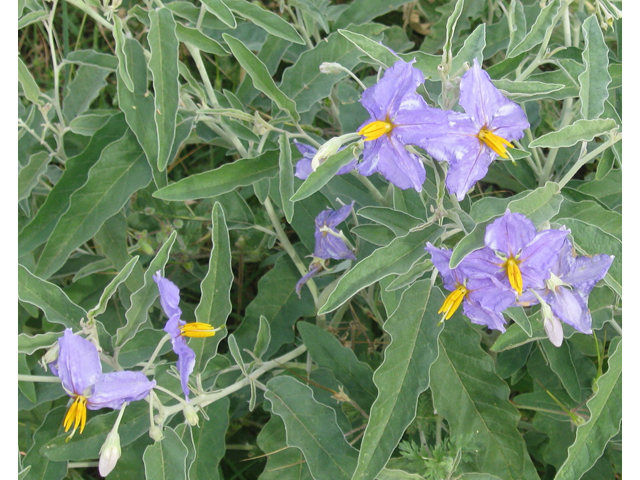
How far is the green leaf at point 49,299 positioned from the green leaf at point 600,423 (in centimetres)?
138

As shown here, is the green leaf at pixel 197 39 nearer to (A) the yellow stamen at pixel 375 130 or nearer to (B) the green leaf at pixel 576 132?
(A) the yellow stamen at pixel 375 130

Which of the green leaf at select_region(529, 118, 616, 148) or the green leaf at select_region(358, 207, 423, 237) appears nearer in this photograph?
the green leaf at select_region(529, 118, 616, 148)

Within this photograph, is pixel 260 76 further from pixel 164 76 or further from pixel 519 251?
pixel 519 251

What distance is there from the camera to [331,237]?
1.86 metres

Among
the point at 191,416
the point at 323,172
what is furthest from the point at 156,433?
the point at 323,172

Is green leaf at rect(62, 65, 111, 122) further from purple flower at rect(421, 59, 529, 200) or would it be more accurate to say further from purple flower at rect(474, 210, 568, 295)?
purple flower at rect(474, 210, 568, 295)

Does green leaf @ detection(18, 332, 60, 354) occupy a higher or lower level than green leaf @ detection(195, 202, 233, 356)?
lower

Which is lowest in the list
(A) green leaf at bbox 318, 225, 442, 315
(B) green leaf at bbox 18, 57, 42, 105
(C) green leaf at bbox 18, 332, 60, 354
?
(C) green leaf at bbox 18, 332, 60, 354

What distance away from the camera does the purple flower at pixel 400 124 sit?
1.28 meters

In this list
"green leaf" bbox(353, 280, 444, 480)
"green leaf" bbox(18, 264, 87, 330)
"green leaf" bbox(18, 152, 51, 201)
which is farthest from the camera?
"green leaf" bbox(18, 152, 51, 201)

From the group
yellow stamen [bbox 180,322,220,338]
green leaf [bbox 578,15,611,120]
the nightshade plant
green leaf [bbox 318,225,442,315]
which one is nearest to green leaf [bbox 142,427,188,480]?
the nightshade plant

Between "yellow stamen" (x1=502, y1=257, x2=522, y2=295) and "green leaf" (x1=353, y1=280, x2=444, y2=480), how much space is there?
298 mm

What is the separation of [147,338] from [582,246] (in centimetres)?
130

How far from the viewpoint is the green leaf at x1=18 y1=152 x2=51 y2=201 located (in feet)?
6.80
